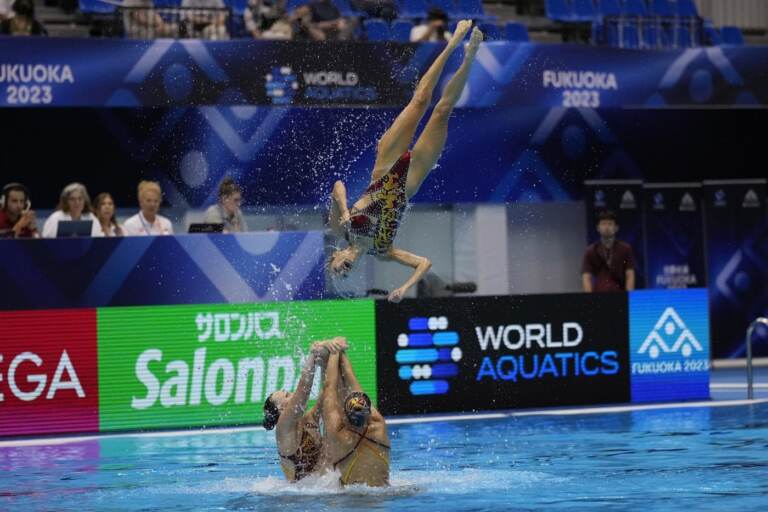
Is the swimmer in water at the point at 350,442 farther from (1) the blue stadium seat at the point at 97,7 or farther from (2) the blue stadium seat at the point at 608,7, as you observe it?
(2) the blue stadium seat at the point at 608,7

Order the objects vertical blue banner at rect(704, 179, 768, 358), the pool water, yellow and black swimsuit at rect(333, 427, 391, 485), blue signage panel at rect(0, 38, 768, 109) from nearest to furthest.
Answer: the pool water, yellow and black swimsuit at rect(333, 427, 391, 485), blue signage panel at rect(0, 38, 768, 109), vertical blue banner at rect(704, 179, 768, 358)

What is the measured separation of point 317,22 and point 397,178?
271 inches

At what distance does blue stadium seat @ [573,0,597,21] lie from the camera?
2045 centimetres

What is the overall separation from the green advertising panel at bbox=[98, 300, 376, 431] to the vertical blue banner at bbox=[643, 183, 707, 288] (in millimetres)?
7749

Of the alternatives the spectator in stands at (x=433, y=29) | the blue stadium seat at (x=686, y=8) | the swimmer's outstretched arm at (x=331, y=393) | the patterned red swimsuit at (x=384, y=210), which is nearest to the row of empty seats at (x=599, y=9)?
the blue stadium seat at (x=686, y=8)

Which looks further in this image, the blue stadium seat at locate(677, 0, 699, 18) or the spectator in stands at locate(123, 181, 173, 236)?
the blue stadium seat at locate(677, 0, 699, 18)

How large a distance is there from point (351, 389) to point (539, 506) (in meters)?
1.73

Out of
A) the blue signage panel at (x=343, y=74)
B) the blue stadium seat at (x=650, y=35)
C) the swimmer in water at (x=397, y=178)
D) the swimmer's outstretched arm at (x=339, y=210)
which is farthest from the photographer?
the blue stadium seat at (x=650, y=35)

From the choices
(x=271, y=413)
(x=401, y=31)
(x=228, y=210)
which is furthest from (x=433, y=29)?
(x=271, y=413)

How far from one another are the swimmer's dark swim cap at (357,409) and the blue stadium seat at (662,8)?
12.3m

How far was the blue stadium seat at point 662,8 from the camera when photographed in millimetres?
20719

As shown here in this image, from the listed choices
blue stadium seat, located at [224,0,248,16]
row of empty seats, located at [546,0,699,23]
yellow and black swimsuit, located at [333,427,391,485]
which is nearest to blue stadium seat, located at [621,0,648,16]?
row of empty seats, located at [546,0,699,23]

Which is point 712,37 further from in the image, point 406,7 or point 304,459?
point 304,459

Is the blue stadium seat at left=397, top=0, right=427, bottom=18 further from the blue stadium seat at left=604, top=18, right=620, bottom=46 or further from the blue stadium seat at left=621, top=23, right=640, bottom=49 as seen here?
the blue stadium seat at left=621, top=23, right=640, bottom=49
